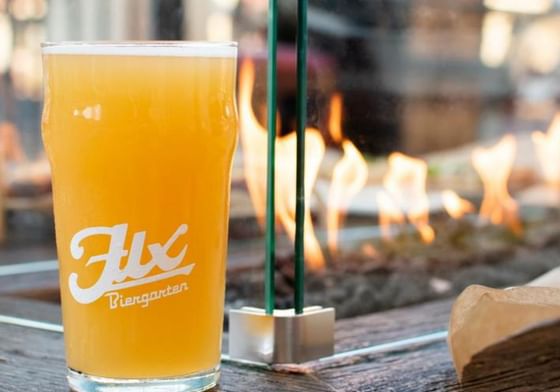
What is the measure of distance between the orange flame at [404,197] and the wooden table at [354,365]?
267 millimetres

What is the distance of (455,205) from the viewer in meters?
1.50

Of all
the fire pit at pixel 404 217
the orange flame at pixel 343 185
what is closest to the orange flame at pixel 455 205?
the fire pit at pixel 404 217

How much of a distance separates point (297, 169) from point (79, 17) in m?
0.76

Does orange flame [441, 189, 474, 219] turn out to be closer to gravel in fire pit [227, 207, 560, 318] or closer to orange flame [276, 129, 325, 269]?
gravel in fire pit [227, 207, 560, 318]

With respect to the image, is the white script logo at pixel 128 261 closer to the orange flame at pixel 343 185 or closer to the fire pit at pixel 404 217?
the fire pit at pixel 404 217

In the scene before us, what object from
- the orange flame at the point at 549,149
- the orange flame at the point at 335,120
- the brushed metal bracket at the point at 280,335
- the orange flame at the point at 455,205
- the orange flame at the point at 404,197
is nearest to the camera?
the brushed metal bracket at the point at 280,335

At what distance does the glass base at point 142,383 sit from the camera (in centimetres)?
73

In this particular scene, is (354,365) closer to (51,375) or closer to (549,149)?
(51,375)

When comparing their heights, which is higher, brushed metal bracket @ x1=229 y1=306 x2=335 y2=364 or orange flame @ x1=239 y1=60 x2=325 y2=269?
orange flame @ x1=239 y1=60 x2=325 y2=269

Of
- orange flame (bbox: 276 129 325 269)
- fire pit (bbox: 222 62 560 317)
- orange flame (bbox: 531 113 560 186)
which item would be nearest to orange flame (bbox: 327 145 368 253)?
fire pit (bbox: 222 62 560 317)

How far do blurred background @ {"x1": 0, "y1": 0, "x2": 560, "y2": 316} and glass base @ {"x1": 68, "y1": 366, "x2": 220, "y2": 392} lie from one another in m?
0.13

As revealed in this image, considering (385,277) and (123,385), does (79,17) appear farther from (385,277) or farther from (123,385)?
(123,385)

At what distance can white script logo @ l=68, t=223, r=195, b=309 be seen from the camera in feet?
2.33

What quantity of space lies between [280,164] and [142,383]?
223 mm
